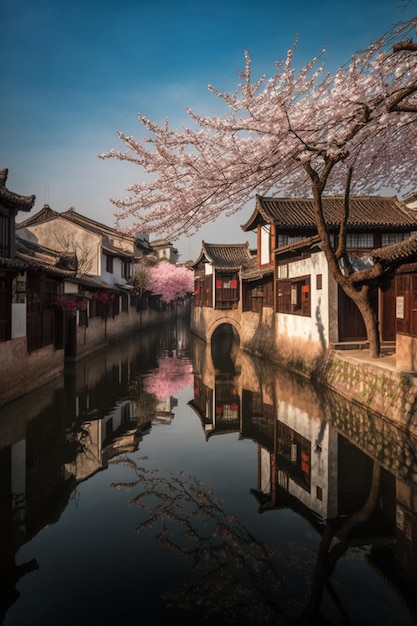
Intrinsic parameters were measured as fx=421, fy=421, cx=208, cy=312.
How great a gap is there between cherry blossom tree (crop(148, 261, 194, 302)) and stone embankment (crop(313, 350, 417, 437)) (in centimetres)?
3727

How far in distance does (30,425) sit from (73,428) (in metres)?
1.21

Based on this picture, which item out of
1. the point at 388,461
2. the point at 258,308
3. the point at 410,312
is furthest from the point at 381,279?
the point at 258,308

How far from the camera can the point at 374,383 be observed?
13352mm

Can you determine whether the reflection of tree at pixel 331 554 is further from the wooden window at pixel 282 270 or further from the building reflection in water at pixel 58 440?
the wooden window at pixel 282 270

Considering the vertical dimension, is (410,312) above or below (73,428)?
above

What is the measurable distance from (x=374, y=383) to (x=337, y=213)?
17525mm

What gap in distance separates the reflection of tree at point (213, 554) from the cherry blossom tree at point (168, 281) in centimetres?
4450

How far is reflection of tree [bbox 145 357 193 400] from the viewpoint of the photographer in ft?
60.3

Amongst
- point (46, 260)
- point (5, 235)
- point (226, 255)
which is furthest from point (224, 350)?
point (5, 235)

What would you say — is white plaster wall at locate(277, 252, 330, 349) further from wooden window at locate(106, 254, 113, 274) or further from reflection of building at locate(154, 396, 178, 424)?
wooden window at locate(106, 254, 113, 274)

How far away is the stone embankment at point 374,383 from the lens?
1134 centimetres

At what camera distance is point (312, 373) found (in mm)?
18984

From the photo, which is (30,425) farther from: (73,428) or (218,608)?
(218,608)

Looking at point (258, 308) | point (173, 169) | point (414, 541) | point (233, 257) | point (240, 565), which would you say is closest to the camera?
point (240, 565)
